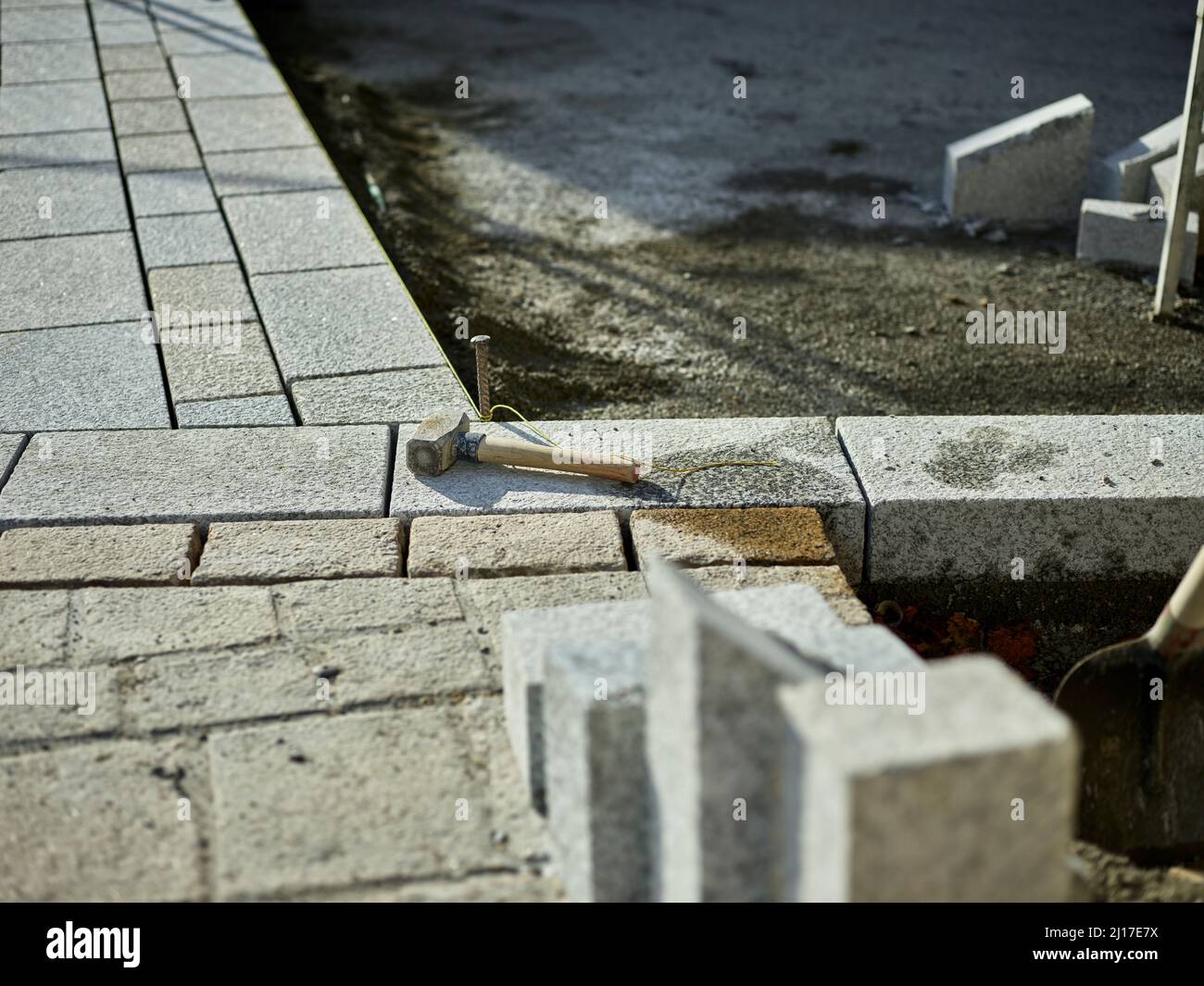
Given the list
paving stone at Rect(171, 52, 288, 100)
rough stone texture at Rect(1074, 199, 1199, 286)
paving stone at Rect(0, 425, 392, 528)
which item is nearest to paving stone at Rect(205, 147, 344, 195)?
paving stone at Rect(171, 52, 288, 100)

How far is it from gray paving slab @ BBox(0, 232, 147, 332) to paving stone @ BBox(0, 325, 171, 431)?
0.41 ft

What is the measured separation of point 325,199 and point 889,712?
15.1 feet

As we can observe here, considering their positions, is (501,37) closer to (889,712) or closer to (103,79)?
(103,79)

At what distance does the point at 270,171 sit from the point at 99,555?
10.9 feet

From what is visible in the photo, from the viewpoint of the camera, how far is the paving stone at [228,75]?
24.4 ft

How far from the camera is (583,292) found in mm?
5789

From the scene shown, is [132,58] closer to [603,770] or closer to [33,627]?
[33,627]

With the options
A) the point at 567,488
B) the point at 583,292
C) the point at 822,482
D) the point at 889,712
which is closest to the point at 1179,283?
the point at 583,292

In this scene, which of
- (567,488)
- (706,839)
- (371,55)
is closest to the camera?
(706,839)

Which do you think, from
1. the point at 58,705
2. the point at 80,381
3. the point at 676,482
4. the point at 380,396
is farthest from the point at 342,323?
the point at 58,705

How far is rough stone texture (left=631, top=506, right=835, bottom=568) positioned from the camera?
3.37 meters

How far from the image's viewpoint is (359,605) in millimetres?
3156

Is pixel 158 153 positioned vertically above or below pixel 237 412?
above

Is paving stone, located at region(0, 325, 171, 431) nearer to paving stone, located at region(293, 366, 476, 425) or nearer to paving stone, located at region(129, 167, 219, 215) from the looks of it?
paving stone, located at region(293, 366, 476, 425)
